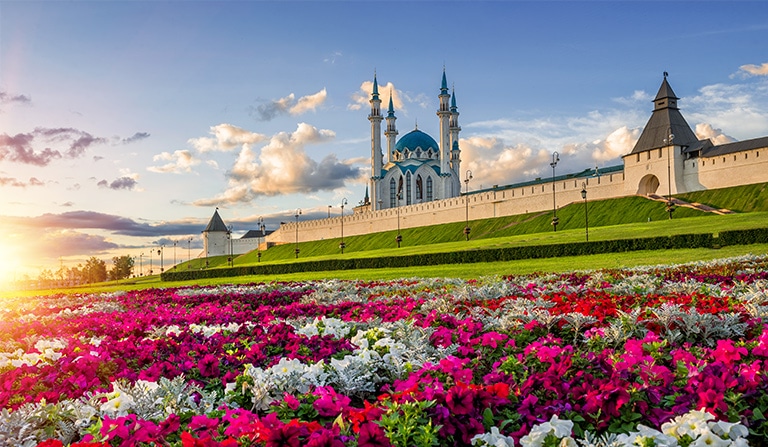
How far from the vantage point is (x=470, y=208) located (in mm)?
81125

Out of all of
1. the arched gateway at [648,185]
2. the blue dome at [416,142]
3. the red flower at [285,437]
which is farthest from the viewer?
the blue dome at [416,142]

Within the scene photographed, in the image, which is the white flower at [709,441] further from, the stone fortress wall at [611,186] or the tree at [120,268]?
the tree at [120,268]

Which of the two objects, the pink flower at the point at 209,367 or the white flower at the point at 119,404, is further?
the pink flower at the point at 209,367

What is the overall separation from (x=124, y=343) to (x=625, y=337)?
5.26m

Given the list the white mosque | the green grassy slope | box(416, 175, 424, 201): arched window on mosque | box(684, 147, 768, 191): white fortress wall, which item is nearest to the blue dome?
the white mosque

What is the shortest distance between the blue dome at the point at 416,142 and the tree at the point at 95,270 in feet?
187

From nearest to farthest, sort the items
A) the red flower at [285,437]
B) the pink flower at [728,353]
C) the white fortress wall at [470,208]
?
the red flower at [285,437], the pink flower at [728,353], the white fortress wall at [470,208]

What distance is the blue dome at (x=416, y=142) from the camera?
114m

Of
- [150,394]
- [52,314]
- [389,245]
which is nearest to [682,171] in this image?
[389,245]

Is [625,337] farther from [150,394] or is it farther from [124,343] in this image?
[124,343]

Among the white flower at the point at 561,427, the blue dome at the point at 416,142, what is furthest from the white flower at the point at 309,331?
the blue dome at the point at 416,142

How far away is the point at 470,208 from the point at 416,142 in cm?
3638

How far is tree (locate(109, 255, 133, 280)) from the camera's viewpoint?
10275 cm

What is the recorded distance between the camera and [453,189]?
4259 inches
